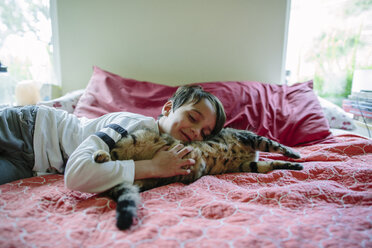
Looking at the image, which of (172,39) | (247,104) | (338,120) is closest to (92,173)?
(247,104)

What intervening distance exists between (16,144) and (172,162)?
65cm

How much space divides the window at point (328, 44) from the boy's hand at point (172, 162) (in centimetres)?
185

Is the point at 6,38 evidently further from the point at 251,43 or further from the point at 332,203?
the point at 332,203

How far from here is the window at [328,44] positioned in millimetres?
2215

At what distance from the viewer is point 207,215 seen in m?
0.68

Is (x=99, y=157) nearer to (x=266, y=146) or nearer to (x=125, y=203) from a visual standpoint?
(x=125, y=203)

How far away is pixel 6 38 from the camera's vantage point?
190cm

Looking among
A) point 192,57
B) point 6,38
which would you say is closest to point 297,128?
point 192,57

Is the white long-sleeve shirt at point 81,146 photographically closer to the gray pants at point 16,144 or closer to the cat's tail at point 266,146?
the gray pants at point 16,144

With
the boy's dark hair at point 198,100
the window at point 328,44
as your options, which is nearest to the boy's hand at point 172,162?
the boy's dark hair at point 198,100

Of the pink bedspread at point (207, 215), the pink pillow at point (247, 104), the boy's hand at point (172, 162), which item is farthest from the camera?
the pink pillow at point (247, 104)

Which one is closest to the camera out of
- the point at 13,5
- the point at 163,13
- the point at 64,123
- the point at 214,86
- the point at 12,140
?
the point at 12,140

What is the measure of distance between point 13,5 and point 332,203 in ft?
8.19

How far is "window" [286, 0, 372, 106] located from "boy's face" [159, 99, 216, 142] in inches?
63.0
